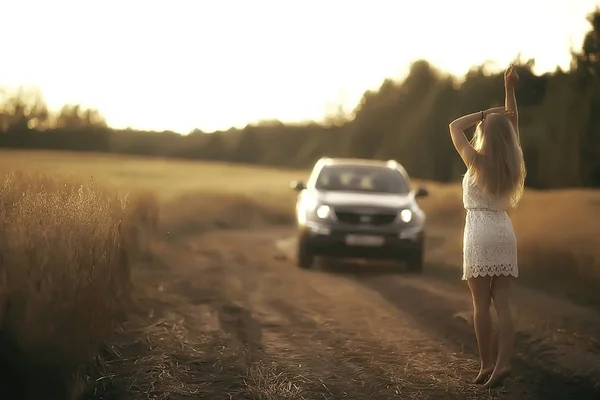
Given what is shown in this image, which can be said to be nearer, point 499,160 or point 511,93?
point 499,160

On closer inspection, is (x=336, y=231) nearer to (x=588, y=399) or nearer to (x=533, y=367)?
(x=533, y=367)

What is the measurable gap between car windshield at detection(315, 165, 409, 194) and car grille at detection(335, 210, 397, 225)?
40.7 inches

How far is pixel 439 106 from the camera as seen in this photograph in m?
38.1

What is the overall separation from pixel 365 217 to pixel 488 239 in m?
7.14

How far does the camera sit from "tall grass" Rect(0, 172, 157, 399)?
4.24m

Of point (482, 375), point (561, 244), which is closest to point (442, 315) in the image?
point (482, 375)

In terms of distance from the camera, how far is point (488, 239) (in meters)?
5.42

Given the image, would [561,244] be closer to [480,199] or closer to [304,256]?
[304,256]

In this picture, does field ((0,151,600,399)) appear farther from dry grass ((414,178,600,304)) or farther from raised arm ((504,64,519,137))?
raised arm ((504,64,519,137))

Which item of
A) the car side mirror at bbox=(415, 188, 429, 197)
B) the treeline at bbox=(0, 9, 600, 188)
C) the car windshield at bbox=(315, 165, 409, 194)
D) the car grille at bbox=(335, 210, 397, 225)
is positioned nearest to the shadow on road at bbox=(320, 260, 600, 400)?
the car grille at bbox=(335, 210, 397, 225)

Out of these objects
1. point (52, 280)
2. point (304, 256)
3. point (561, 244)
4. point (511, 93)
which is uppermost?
point (511, 93)

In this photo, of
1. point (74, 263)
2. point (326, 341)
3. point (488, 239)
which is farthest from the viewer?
point (326, 341)

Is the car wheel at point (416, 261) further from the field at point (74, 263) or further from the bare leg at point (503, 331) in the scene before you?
the bare leg at point (503, 331)

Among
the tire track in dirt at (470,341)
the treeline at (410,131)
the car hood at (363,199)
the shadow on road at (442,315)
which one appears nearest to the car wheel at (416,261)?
the shadow on road at (442,315)
